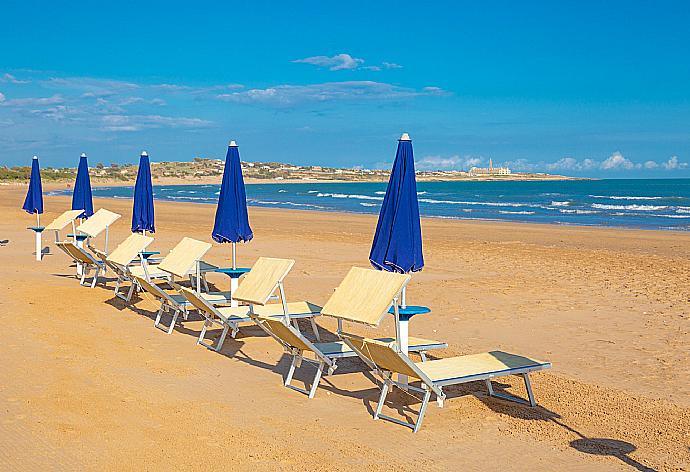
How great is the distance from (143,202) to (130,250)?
58.2 inches

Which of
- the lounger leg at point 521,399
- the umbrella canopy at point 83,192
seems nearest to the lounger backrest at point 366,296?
the lounger leg at point 521,399

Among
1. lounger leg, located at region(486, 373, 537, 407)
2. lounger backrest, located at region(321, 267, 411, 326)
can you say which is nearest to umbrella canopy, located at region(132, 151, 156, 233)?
lounger backrest, located at region(321, 267, 411, 326)

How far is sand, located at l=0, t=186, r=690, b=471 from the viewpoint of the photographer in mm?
4367

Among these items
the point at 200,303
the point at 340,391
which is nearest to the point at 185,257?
the point at 200,303

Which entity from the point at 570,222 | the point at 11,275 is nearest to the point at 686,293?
the point at 11,275

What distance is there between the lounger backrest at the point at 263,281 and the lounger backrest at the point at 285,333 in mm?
367

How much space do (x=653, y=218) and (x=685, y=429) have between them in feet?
90.0

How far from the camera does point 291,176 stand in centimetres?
12181

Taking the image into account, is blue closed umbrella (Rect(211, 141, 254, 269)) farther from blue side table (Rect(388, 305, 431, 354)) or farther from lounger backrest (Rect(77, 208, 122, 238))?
blue side table (Rect(388, 305, 431, 354))

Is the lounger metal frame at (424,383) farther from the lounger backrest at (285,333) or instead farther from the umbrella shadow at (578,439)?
the lounger backrest at (285,333)

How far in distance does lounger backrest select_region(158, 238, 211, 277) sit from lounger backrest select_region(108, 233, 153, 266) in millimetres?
813

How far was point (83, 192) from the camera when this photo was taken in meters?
13.0

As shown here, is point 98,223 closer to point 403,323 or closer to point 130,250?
point 130,250

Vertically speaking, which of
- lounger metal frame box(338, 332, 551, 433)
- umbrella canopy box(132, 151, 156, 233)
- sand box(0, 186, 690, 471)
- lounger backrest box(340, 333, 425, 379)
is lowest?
sand box(0, 186, 690, 471)
